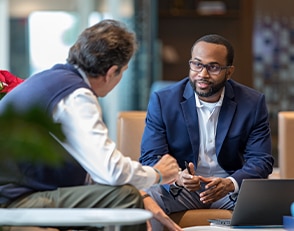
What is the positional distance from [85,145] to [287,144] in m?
1.72

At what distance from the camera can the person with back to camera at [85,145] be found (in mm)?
2523

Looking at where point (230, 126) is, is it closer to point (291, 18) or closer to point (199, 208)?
point (199, 208)

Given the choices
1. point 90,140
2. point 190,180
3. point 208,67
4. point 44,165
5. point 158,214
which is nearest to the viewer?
point 90,140

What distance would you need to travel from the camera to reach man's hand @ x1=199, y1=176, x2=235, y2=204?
3262mm

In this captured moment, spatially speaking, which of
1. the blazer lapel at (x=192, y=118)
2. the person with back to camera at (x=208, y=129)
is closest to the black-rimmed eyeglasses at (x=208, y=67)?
the person with back to camera at (x=208, y=129)

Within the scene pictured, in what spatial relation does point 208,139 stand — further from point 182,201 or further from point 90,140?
point 90,140

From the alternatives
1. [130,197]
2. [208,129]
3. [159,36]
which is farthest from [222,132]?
[159,36]

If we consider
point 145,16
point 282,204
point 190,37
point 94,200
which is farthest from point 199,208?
point 190,37

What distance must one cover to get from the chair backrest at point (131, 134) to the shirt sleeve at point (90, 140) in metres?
1.37

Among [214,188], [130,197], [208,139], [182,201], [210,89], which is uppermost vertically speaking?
[210,89]

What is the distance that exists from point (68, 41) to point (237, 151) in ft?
12.1

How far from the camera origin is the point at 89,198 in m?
2.57

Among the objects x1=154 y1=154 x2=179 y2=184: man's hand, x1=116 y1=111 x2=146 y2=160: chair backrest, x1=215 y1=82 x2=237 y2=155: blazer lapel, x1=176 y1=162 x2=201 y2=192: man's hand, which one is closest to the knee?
x1=154 y1=154 x2=179 y2=184: man's hand

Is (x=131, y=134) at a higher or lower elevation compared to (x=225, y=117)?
lower
